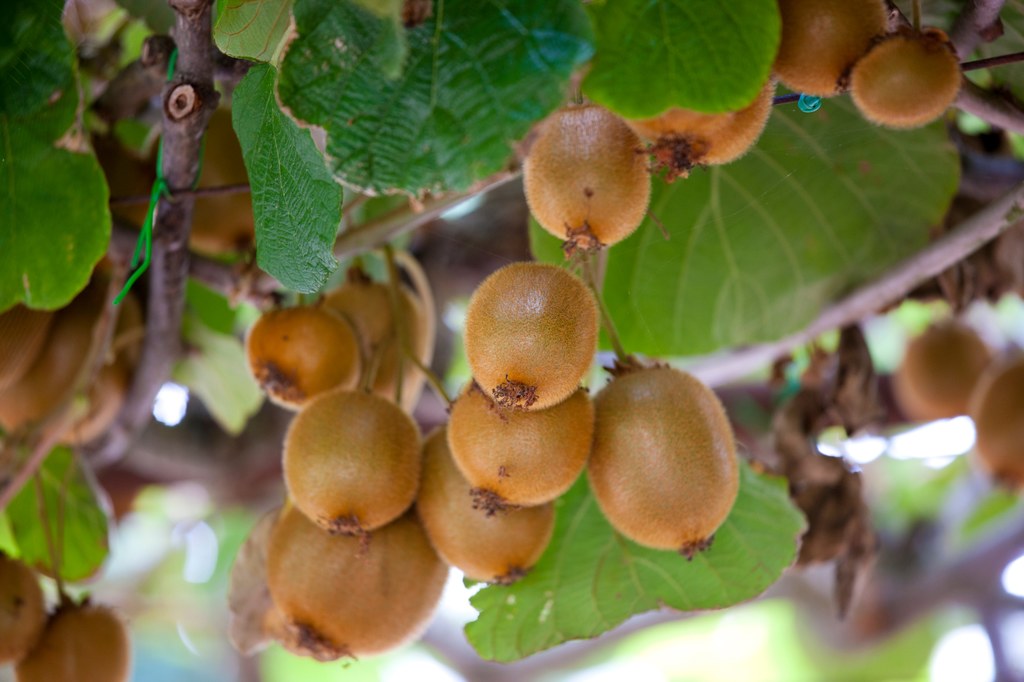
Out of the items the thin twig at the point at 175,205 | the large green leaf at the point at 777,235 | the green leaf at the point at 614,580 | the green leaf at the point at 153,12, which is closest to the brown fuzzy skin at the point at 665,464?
the green leaf at the point at 614,580

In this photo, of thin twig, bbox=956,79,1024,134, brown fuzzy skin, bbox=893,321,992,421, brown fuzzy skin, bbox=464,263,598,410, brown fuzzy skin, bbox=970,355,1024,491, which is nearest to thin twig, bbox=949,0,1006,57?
thin twig, bbox=956,79,1024,134

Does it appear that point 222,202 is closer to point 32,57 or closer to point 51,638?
point 32,57

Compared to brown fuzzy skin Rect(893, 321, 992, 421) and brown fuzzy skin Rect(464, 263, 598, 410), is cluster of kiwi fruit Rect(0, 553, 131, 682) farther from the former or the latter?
brown fuzzy skin Rect(893, 321, 992, 421)

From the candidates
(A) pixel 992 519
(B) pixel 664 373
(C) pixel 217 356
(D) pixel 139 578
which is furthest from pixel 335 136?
(D) pixel 139 578

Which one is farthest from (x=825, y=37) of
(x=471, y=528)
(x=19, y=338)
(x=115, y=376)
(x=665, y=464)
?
(x=115, y=376)

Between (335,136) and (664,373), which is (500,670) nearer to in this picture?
(664,373)
